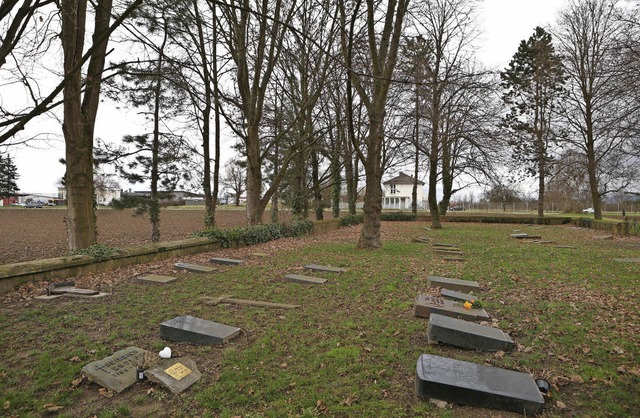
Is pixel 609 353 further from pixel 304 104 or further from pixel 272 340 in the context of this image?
pixel 304 104

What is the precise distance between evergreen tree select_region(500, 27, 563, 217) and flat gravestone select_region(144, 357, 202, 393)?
2464 cm

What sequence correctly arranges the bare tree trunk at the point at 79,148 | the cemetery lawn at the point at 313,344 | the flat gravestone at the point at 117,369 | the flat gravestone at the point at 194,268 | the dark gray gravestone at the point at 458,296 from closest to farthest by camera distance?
the cemetery lawn at the point at 313,344 → the flat gravestone at the point at 117,369 → the dark gray gravestone at the point at 458,296 → the flat gravestone at the point at 194,268 → the bare tree trunk at the point at 79,148

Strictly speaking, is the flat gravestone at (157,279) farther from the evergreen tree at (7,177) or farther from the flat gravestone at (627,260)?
the flat gravestone at (627,260)

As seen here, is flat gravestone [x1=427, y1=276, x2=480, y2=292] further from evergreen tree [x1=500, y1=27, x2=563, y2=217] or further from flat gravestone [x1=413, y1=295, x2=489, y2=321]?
evergreen tree [x1=500, y1=27, x2=563, y2=217]

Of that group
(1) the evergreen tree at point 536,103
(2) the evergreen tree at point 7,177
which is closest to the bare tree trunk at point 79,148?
(2) the evergreen tree at point 7,177

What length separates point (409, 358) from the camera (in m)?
3.41

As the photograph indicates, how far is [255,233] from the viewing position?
12.4m

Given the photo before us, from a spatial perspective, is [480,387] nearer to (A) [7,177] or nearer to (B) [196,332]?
(B) [196,332]

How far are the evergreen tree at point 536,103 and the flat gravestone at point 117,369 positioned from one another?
2485cm

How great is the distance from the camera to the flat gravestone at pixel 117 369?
2.88 m

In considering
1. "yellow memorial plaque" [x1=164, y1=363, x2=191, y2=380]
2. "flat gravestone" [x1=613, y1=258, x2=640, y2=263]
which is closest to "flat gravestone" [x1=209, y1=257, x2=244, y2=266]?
"yellow memorial plaque" [x1=164, y1=363, x2=191, y2=380]

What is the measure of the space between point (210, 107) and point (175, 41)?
2594 mm

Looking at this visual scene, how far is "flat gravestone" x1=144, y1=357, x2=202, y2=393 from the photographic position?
289cm

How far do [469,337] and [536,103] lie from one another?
28.0 meters
